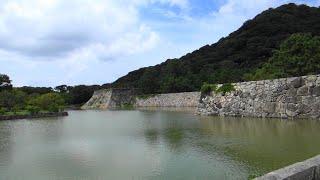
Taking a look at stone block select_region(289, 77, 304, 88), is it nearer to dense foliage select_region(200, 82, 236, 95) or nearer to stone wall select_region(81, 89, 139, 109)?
dense foliage select_region(200, 82, 236, 95)

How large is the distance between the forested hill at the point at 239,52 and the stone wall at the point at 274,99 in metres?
18.1

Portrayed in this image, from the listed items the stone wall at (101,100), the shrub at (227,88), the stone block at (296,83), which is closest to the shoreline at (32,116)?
the shrub at (227,88)

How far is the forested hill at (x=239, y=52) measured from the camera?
4625 cm

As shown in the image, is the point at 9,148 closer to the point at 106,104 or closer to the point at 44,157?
the point at 44,157

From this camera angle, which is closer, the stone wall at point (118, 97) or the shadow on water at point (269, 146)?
the shadow on water at point (269, 146)

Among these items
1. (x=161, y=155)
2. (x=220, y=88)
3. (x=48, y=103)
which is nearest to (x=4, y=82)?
(x=48, y=103)

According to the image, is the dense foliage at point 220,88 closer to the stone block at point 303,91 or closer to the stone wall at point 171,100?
the stone block at point 303,91

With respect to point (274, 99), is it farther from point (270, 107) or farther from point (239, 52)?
point (239, 52)

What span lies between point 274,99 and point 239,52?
4406 cm

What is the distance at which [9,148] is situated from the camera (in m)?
10.6

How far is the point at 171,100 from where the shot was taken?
4309 centimetres

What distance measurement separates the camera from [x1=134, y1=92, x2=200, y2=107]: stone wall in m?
38.3

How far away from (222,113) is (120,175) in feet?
52.6

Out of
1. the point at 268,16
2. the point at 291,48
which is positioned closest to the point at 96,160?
the point at 291,48
